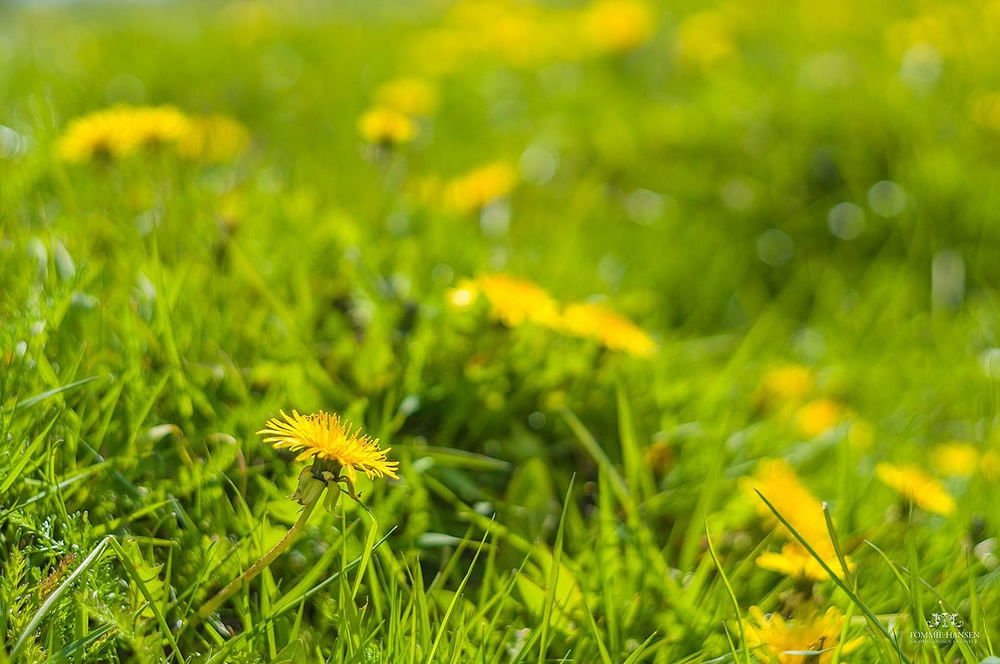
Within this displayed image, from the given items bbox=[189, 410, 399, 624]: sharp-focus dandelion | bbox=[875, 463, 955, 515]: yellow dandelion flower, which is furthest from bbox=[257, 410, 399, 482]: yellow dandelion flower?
bbox=[875, 463, 955, 515]: yellow dandelion flower

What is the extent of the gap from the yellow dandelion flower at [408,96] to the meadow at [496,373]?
1.2 inches

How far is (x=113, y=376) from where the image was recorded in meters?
1.26

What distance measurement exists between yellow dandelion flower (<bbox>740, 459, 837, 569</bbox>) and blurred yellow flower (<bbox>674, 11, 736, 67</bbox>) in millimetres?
2585

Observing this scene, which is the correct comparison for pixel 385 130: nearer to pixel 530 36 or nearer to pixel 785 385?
pixel 785 385

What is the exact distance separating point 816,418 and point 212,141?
1.68m

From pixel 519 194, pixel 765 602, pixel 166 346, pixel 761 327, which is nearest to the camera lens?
pixel 765 602

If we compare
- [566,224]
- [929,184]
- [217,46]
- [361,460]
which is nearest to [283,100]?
[217,46]

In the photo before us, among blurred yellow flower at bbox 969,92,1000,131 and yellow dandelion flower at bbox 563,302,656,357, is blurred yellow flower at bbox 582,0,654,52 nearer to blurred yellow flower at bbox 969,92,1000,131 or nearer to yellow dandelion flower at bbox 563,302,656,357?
blurred yellow flower at bbox 969,92,1000,131

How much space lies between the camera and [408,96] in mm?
2881

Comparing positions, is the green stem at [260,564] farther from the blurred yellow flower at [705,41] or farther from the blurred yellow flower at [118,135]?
the blurred yellow flower at [705,41]

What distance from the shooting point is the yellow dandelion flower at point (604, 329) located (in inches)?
61.1

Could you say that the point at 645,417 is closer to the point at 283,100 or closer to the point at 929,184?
the point at 929,184

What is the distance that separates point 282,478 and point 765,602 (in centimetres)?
65

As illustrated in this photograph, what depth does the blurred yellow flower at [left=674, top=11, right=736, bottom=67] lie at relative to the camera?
3711mm
